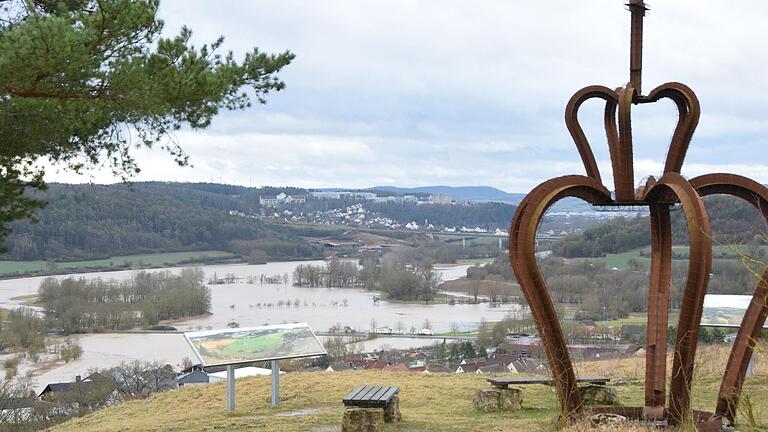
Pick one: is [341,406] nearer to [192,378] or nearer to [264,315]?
[192,378]

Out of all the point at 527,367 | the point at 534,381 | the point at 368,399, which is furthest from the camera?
the point at 527,367

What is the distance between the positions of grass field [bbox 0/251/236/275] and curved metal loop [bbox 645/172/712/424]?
72.6 metres

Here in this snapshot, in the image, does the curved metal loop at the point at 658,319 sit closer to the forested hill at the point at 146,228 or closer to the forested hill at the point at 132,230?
the forested hill at the point at 146,228

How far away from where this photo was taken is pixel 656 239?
674cm

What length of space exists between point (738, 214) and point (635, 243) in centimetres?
1970

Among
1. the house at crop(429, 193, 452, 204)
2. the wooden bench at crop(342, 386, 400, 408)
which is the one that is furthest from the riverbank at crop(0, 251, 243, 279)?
the wooden bench at crop(342, 386, 400, 408)

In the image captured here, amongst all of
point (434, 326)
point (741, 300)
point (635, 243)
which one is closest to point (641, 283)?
point (635, 243)

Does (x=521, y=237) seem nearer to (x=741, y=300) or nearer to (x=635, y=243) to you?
(x=741, y=300)

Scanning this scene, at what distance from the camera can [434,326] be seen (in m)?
44.8

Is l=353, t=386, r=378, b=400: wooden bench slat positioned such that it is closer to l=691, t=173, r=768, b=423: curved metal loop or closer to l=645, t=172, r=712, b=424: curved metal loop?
l=645, t=172, r=712, b=424: curved metal loop

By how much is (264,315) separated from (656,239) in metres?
42.5

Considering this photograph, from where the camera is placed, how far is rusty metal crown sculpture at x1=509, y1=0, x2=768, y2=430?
612 cm

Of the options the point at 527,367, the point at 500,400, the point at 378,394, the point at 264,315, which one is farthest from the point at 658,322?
the point at 264,315

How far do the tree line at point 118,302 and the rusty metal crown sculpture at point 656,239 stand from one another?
46276 millimetres
